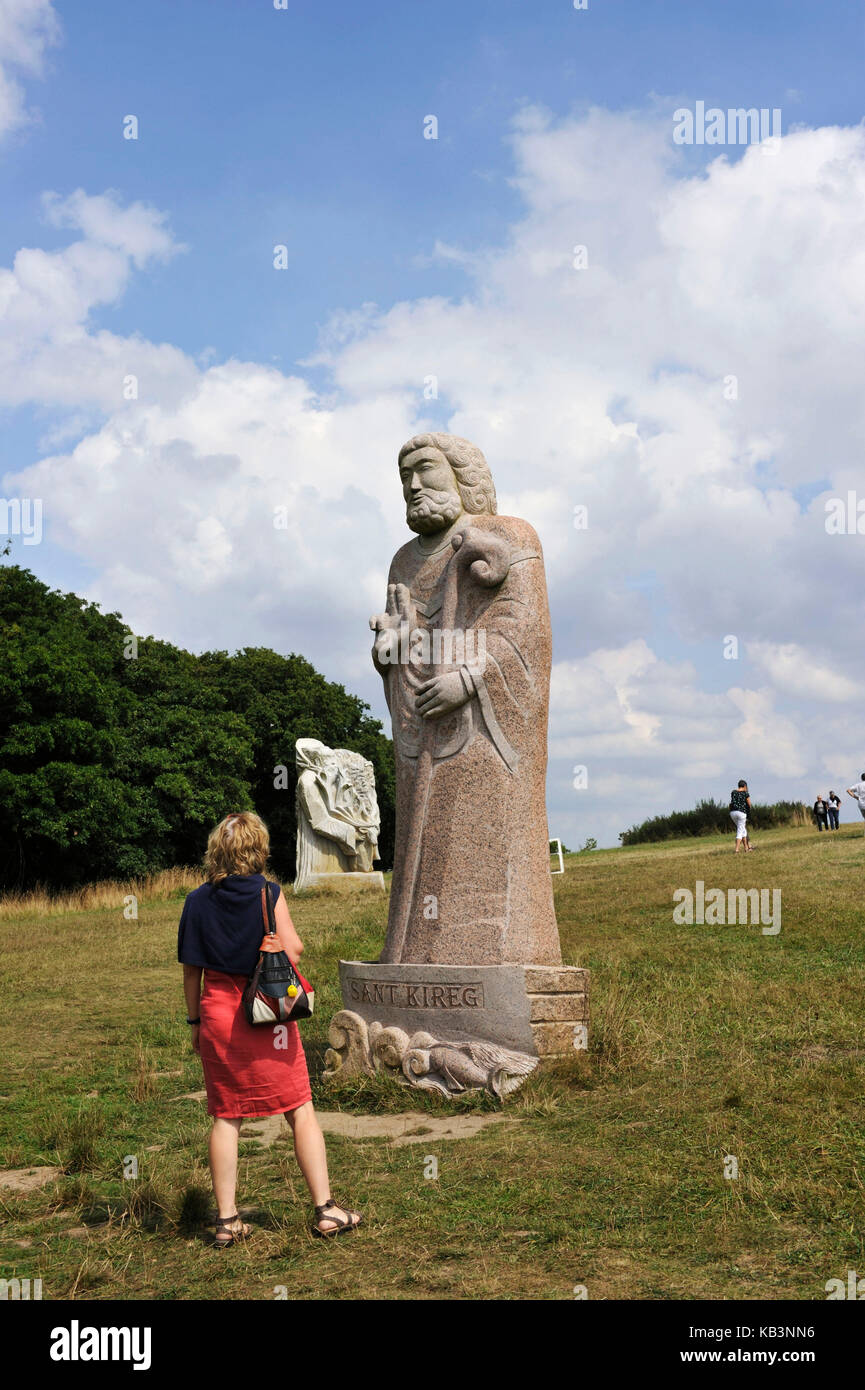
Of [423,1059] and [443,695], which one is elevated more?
[443,695]

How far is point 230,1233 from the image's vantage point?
427 cm

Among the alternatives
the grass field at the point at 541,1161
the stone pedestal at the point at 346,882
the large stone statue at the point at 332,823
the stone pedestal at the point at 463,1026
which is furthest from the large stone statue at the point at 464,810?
the large stone statue at the point at 332,823

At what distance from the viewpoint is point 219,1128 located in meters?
4.29

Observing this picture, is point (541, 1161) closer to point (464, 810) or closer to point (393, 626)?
point (464, 810)

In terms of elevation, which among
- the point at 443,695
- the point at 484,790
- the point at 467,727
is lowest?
the point at 484,790

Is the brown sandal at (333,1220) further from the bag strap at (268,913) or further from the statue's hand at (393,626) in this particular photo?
the statue's hand at (393,626)

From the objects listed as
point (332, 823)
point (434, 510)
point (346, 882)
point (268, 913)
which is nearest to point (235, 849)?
point (268, 913)

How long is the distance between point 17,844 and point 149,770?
434cm

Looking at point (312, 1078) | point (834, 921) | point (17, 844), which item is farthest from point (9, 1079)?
point (17, 844)

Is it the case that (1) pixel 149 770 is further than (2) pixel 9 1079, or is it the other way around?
(1) pixel 149 770

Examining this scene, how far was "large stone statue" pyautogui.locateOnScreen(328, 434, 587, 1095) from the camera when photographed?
6734mm

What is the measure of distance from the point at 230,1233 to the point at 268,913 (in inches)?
46.1

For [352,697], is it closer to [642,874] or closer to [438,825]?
[642,874]

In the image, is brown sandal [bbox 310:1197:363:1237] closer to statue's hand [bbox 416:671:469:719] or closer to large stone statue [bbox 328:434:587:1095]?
large stone statue [bbox 328:434:587:1095]
